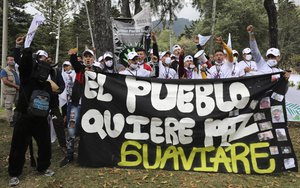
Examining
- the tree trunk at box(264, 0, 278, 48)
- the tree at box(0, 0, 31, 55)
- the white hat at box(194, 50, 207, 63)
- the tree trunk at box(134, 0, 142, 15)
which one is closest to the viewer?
the white hat at box(194, 50, 207, 63)

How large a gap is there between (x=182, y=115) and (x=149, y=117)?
56 cm

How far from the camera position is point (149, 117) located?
5938 mm

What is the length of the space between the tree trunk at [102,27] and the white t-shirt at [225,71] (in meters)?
3.15

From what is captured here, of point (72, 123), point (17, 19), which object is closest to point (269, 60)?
point (72, 123)

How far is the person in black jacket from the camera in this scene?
5.17 meters

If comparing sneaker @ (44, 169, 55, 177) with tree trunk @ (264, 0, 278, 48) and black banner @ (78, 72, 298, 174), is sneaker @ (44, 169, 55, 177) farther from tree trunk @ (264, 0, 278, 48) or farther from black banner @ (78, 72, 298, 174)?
tree trunk @ (264, 0, 278, 48)

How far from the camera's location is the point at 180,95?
601cm

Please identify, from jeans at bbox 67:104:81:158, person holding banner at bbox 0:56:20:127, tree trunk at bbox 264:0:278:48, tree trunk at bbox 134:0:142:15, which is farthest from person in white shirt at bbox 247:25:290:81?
tree trunk at bbox 134:0:142:15

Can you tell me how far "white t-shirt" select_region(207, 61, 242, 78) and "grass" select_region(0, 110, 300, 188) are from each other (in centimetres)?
200

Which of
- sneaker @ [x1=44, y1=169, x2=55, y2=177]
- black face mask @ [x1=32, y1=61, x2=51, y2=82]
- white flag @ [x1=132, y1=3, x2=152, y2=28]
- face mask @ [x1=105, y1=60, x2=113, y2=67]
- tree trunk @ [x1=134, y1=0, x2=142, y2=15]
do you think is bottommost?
sneaker @ [x1=44, y1=169, x2=55, y2=177]

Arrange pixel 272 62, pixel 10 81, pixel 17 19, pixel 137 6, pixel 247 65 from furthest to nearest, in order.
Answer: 1. pixel 17 19
2. pixel 137 6
3. pixel 10 81
4. pixel 247 65
5. pixel 272 62

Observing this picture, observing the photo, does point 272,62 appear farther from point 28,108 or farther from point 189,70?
point 28,108

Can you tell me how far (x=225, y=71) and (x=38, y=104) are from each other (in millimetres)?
3515

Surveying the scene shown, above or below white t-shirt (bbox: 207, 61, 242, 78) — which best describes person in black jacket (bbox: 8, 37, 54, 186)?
below
